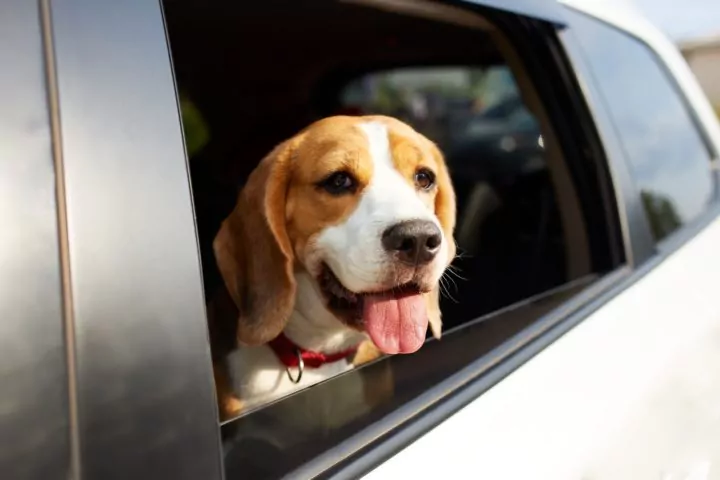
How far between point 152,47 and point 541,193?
1.93m

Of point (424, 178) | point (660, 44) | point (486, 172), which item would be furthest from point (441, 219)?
point (660, 44)

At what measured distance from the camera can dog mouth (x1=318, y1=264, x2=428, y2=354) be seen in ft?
4.96

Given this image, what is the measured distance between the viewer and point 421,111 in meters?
3.13

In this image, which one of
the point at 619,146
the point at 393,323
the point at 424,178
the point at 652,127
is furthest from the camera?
the point at 652,127

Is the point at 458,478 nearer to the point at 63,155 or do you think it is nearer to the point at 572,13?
the point at 63,155

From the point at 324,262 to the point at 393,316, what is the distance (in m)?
0.19

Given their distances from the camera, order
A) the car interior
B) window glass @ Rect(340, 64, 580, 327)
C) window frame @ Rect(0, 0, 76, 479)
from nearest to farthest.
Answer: window frame @ Rect(0, 0, 76, 479)
the car interior
window glass @ Rect(340, 64, 580, 327)

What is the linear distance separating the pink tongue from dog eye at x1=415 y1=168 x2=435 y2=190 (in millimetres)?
297

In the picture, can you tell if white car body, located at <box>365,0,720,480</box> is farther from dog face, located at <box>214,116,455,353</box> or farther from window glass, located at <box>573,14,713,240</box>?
dog face, located at <box>214,116,455,353</box>

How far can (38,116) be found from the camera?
0.86 meters

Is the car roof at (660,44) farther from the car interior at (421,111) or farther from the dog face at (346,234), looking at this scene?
the dog face at (346,234)

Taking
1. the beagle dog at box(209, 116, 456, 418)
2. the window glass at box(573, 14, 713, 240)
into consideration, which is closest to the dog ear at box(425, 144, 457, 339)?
the beagle dog at box(209, 116, 456, 418)

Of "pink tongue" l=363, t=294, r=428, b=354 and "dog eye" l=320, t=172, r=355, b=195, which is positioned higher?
"dog eye" l=320, t=172, r=355, b=195

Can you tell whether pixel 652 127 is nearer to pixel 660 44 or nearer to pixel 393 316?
pixel 660 44
